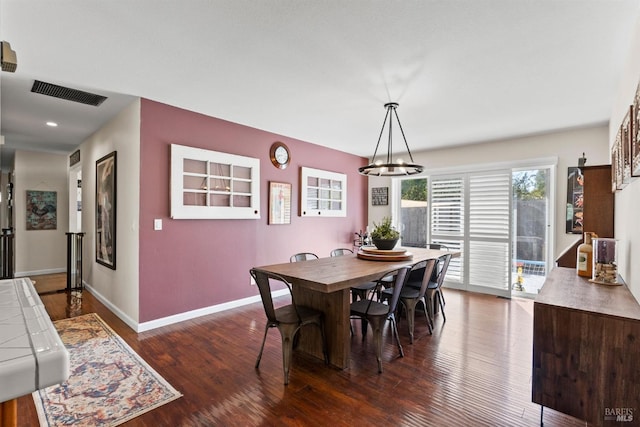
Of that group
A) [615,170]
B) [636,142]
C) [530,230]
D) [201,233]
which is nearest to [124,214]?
[201,233]

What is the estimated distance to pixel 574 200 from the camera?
437 centimetres

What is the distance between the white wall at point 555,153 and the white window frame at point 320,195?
6.04 feet

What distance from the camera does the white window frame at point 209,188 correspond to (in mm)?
3668

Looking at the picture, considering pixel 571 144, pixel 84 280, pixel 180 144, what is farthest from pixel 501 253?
pixel 84 280

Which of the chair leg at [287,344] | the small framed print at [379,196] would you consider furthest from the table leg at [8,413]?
the small framed print at [379,196]

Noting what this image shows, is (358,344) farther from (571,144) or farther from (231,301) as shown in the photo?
(571,144)

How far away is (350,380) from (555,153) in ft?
14.4

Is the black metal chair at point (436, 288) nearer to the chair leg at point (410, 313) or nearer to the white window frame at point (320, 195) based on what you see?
the chair leg at point (410, 313)

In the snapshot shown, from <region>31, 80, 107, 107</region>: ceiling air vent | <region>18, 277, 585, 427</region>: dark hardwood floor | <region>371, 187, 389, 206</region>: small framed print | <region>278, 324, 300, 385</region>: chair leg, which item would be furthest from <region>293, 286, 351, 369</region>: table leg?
<region>371, 187, 389, 206</region>: small framed print

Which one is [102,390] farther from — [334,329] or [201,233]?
[201,233]

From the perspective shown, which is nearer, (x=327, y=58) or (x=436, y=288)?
(x=327, y=58)

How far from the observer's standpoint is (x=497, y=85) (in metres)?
3.02

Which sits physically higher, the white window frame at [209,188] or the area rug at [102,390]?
the white window frame at [209,188]

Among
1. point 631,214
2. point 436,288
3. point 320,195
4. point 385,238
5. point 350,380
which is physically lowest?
point 350,380
